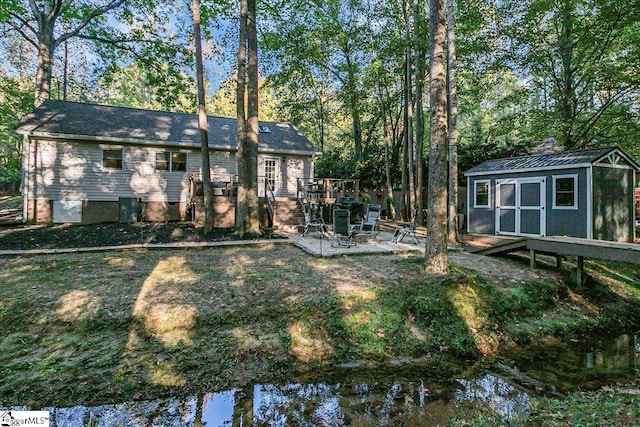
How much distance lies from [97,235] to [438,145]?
9.45 metres

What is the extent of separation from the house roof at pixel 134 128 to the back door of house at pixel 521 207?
8.20m

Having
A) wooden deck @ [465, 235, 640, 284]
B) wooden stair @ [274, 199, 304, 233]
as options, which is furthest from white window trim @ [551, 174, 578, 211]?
wooden stair @ [274, 199, 304, 233]

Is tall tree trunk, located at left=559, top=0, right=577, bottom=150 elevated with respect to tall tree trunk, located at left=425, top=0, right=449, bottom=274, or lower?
elevated

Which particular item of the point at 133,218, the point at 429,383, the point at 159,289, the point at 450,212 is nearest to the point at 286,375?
the point at 429,383

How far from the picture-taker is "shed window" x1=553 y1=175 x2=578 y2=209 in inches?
352

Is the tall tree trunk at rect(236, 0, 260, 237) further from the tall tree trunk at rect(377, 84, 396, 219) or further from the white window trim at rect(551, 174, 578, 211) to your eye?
the tall tree trunk at rect(377, 84, 396, 219)

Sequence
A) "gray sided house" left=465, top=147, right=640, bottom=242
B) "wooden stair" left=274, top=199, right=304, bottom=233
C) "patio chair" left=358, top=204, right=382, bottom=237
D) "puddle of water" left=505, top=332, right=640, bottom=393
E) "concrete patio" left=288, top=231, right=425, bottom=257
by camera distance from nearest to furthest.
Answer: "puddle of water" left=505, top=332, right=640, bottom=393
"concrete patio" left=288, top=231, right=425, bottom=257
"gray sided house" left=465, top=147, right=640, bottom=242
"patio chair" left=358, top=204, right=382, bottom=237
"wooden stair" left=274, top=199, right=304, bottom=233

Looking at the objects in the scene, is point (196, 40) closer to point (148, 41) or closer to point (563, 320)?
point (148, 41)

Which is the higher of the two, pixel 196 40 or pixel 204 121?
→ pixel 196 40

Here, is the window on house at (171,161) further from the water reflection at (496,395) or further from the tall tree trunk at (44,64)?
the water reflection at (496,395)

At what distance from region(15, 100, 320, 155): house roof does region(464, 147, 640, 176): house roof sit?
7.67 metres

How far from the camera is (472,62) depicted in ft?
43.5

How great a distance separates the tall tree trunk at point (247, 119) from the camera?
972 cm

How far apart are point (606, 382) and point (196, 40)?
462 inches
